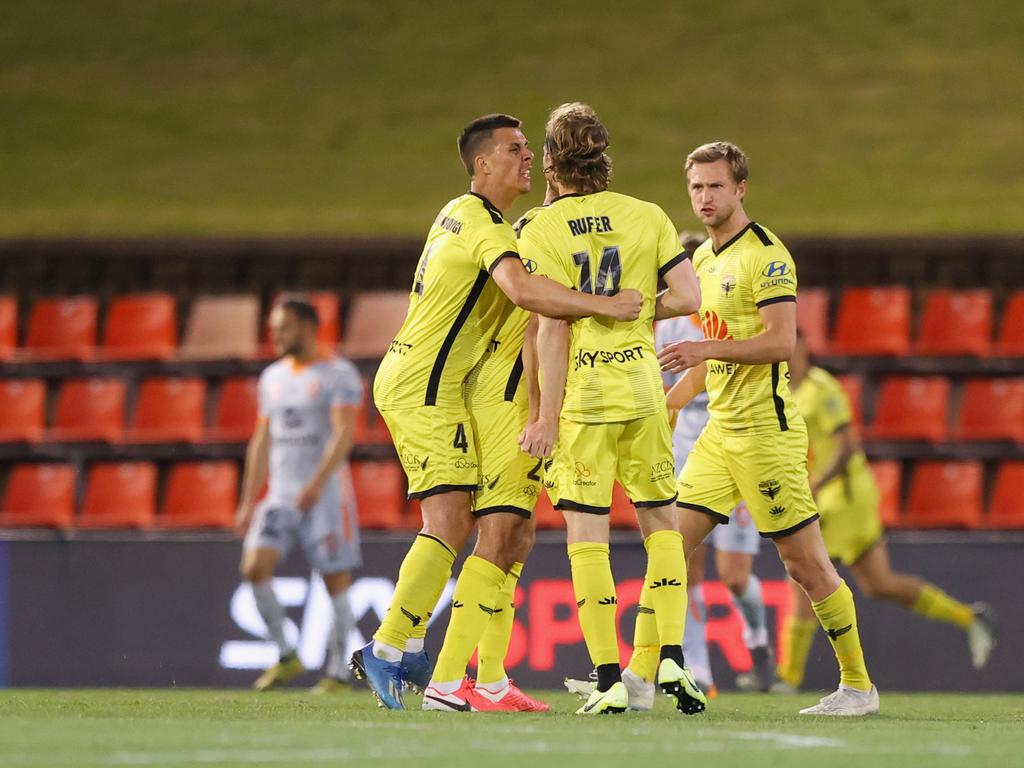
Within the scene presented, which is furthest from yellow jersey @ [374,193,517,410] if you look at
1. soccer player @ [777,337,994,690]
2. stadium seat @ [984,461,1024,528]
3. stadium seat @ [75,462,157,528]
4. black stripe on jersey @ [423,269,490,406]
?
stadium seat @ [984,461,1024,528]

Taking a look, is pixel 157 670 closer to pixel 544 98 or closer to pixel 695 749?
pixel 695 749

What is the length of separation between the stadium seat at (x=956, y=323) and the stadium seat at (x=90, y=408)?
234 inches

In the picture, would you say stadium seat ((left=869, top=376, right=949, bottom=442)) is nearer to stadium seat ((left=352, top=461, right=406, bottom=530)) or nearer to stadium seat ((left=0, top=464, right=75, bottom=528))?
stadium seat ((left=352, top=461, right=406, bottom=530))

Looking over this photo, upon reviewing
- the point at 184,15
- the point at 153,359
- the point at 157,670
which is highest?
the point at 184,15

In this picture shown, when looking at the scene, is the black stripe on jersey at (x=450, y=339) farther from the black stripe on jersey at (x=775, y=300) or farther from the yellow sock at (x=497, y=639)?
the black stripe on jersey at (x=775, y=300)

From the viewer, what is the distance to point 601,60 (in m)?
17.7

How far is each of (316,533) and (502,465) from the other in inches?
127

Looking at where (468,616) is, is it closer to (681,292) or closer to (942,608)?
(681,292)

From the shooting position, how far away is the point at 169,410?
12.4 m

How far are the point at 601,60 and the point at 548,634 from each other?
9728 millimetres

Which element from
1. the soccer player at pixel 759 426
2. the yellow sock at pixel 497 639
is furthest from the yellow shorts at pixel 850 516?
the yellow sock at pixel 497 639

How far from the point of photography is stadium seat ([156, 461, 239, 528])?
1170 cm

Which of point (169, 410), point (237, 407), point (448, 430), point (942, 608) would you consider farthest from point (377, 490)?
point (448, 430)

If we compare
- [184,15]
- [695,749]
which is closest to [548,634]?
[695,749]
